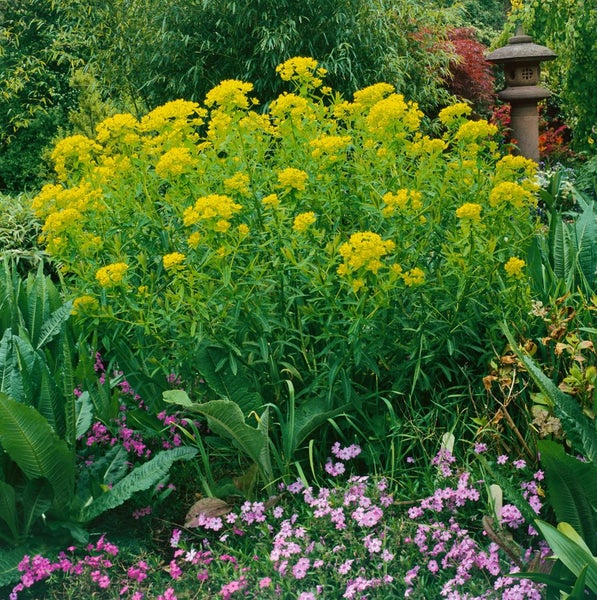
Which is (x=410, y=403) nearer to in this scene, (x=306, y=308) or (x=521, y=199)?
(x=306, y=308)

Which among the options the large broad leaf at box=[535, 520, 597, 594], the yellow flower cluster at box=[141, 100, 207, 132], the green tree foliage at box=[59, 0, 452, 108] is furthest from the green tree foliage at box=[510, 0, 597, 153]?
the large broad leaf at box=[535, 520, 597, 594]

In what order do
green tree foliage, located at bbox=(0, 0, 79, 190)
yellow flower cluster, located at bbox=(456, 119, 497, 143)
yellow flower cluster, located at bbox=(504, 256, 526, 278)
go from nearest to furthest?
yellow flower cluster, located at bbox=(504, 256, 526, 278)
yellow flower cluster, located at bbox=(456, 119, 497, 143)
green tree foliage, located at bbox=(0, 0, 79, 190)

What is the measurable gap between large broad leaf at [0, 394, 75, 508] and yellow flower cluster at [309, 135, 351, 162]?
131 centimetres

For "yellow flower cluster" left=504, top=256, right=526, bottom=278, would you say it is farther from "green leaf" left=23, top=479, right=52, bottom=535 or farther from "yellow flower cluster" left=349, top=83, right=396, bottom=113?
"green leaf" left=23, top=479, right=52, bottom=535

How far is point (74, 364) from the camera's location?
140 inches

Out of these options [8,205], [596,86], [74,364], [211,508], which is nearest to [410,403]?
[211,508]

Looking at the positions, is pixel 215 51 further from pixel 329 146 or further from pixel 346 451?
pixel 346 451

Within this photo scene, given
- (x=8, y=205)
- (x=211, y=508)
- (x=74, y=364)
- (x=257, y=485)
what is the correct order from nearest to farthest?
(x=211, y=508)
(x=257, y=485)
(x=74, y=364)
(x=8, y=205)

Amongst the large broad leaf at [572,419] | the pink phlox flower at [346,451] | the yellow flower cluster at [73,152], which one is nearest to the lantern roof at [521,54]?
the yellow flower cluster at [73,152]

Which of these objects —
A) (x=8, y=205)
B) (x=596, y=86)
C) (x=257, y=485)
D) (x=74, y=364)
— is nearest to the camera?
Answer: (x=257, y=485)

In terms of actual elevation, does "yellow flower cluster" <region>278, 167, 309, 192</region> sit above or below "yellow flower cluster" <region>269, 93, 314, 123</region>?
below

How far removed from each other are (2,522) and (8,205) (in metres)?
4.25

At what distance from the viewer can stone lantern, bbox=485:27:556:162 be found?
9.34m

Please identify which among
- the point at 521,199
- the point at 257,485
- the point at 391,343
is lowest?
the point at 257,485
